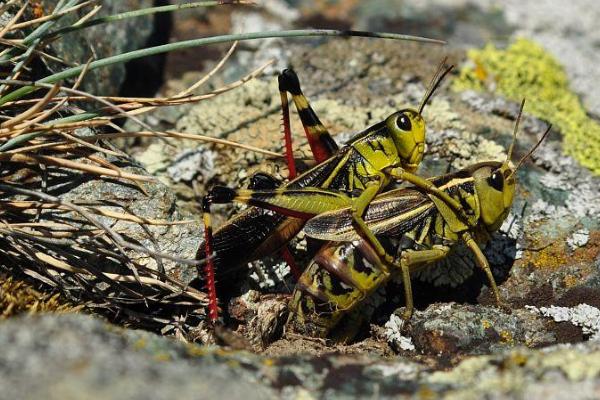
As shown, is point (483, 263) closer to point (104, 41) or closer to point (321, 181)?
point (321, 181)

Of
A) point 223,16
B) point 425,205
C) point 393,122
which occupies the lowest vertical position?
point 425,205

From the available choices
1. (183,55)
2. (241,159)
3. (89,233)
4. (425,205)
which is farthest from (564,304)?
(183,55)

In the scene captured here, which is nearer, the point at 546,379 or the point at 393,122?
the point at 546,379

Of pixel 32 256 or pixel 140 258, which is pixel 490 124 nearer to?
Answer: pixel 140 258

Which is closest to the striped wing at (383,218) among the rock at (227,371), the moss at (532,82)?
the rock at (227,371)

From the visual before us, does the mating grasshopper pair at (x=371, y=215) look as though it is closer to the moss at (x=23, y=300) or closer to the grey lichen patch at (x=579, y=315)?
the grey lichen patch at (x=579, y=315)

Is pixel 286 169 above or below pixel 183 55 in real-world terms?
below

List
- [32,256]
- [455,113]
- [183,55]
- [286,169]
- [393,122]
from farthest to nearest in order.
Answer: [183,55] → [455,113] → [286,169] → [393,122] → [32,256]

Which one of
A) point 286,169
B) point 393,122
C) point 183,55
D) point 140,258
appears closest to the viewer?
point 140,258

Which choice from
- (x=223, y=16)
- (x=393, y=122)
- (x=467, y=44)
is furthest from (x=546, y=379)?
(x=223, y=16)
